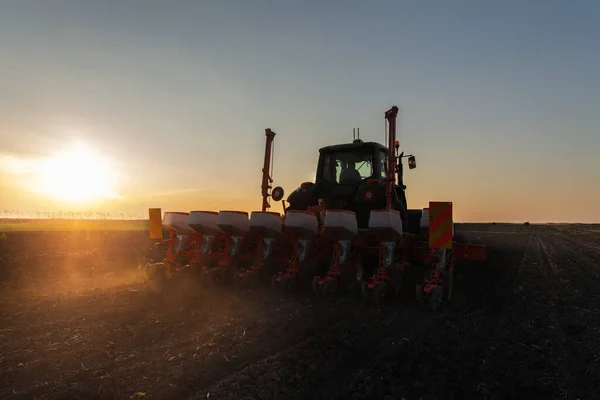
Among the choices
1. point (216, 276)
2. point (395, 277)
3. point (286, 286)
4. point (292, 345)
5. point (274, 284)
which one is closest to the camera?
point (292, 345)

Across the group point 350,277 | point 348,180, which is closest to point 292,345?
point 350,277

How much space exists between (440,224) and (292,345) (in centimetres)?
360

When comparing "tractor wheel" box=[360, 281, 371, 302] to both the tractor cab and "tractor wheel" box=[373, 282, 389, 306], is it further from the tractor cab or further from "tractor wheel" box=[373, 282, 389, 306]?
the tractor cab

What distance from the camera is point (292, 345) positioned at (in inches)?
188

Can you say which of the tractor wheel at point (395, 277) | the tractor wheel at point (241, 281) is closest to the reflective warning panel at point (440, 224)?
the tractor wheel at point (395, 277)

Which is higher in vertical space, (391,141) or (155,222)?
(391,141)

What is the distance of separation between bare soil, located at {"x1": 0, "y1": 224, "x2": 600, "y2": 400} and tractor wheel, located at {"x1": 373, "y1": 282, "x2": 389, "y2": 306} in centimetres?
15

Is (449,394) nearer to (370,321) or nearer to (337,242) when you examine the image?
(370,321)

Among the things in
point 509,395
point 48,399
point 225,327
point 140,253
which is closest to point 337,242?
point 225,327

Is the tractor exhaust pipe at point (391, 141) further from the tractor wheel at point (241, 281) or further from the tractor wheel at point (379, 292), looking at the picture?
the tractor wheel at point (241, 281)

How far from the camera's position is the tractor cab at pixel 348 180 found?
29.4ft

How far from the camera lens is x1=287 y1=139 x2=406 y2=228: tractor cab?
8.95m

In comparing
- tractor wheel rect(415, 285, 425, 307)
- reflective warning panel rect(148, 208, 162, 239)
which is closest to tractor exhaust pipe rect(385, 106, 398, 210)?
tractor wheel rect(415, 285, 425, 307)

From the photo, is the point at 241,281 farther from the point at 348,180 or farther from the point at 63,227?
the point at 63,227
